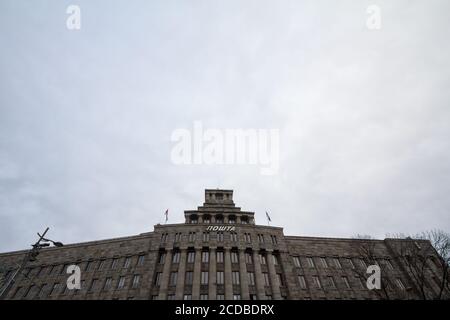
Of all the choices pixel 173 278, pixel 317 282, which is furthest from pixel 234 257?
pixel 317 282

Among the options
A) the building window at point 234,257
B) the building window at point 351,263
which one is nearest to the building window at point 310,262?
the building window at point 351,263

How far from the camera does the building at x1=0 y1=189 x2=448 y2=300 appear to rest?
33.3 meters

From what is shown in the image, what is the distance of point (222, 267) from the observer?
35625mm

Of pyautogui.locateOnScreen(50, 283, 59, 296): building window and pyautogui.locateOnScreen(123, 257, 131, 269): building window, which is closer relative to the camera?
pyautogui.locateOnScreen(50, 283, 59, 296): building window

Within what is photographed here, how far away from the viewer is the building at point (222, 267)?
3331cm

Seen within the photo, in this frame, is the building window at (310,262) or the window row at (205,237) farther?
the window row at (205,237)

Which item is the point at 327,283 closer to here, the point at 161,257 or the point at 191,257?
the point at 191,257

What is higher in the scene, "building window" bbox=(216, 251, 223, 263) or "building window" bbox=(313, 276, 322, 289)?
"building window" bbox=(216, 251, 223, 263)

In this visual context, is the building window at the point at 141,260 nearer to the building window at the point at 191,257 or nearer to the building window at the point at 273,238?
the building window at the point at 191,257

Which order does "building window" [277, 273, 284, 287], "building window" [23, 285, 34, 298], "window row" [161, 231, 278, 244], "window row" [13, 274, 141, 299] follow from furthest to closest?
"window row" [161, 231, 278, 244] < "building window" [23, 285, 34, 298] < "building window" [277, 273, 284, 287] < "window row" [13, 274, 141, 299]

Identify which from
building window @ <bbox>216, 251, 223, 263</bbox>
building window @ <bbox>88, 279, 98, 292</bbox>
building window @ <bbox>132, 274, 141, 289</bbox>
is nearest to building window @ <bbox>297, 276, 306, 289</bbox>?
building window @ <bbox>216, 251, 223, 263</bbox>

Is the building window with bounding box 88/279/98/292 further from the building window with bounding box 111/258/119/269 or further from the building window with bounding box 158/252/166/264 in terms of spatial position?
the building window with bounding box 158/252/166/264
